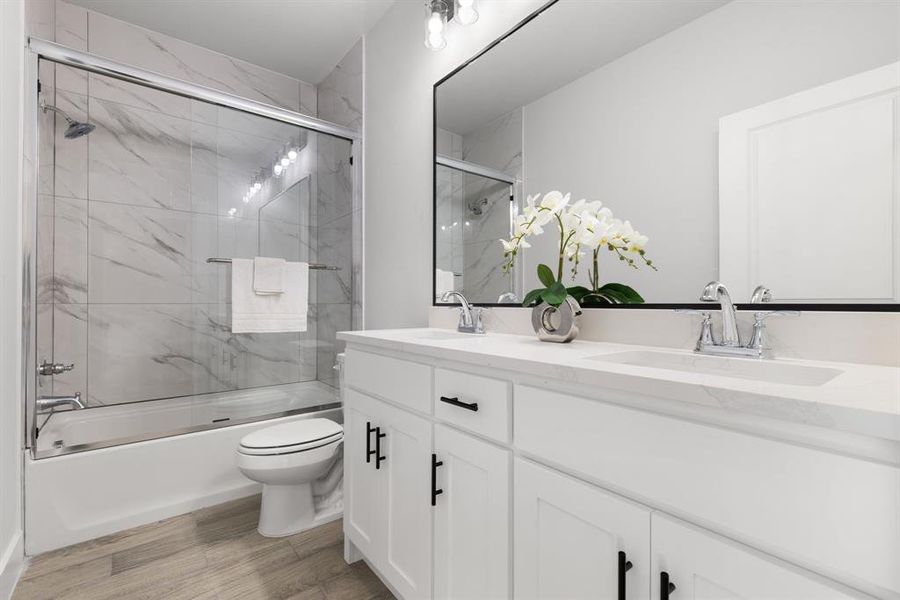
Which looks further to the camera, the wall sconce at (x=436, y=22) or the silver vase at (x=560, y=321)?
the wall sconce at (x=436, y=22)

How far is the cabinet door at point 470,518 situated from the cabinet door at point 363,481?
0.98 feet

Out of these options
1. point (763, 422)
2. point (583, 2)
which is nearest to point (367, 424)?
point (763, 422)

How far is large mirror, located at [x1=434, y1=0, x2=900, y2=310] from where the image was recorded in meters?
0.83

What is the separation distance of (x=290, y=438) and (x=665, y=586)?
151 cm

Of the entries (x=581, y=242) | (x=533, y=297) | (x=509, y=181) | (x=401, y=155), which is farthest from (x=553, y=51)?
(x=401, y=155)

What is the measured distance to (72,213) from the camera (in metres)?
2.15

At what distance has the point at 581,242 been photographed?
126 centimetres

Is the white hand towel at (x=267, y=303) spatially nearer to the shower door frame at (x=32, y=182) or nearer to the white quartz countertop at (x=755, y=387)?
the shower door frame at (x=32, y=182)

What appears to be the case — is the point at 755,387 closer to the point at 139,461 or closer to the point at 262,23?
the point at 139,461

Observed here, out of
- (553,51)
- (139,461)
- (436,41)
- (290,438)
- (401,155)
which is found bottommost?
(139,461)

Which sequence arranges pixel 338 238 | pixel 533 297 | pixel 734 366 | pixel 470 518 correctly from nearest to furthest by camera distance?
pixel 734 366, pixel 470 518, pixel 533 297, pixel 338 238

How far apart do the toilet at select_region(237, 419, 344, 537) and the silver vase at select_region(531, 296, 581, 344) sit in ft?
3.58

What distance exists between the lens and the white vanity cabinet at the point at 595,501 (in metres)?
0.49

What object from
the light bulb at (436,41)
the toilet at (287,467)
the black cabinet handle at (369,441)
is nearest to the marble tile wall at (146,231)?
the toilet at (287,467)
